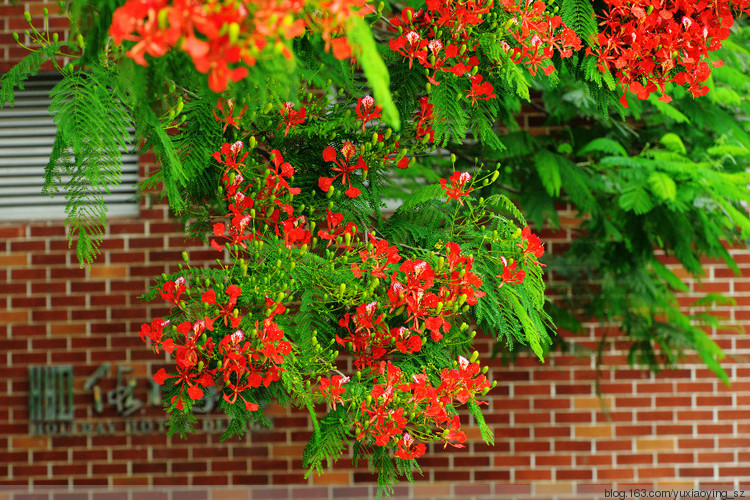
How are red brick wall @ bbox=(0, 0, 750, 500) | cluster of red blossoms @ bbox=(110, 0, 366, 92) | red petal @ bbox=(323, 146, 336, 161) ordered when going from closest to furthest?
cluster of red blossoms @ bbox=(110, 0, 366, 92)
red petal @ bbox=(323, 146, 336, 161)
red brick wall @ bbox=(0, 0, 750, 500)

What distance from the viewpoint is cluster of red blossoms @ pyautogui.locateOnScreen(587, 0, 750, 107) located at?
5.61ft

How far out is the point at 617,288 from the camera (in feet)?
10.3

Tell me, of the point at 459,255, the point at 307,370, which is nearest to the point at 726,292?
the point at 459,255

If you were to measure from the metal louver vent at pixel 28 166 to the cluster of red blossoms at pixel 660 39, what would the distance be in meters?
2.87

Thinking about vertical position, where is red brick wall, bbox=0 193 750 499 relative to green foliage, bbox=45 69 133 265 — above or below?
below

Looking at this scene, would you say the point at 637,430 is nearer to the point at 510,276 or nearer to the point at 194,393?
the point at 510,276

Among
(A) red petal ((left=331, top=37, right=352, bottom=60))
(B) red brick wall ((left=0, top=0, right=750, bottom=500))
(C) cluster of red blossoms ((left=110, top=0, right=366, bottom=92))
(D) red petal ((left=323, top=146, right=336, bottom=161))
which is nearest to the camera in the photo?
(C) cluster of red blossoms ((left=110, top=0, right=366, bottom=92))

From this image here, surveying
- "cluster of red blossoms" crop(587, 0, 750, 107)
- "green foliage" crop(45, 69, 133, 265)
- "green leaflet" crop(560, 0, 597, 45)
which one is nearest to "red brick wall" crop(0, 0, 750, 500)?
"cluster of red blossoms" crop(587, 0, 750, 107)

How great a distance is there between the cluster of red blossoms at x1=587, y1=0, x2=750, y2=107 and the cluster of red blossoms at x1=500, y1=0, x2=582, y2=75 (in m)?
0.10

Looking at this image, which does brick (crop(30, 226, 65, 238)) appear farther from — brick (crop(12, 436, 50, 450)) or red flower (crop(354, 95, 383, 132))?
red flower (crop(354, 95, 383, 132))

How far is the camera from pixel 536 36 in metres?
1.67

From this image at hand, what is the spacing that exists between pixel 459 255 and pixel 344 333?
35 cm

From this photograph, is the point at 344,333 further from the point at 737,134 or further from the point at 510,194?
the point at 737,134

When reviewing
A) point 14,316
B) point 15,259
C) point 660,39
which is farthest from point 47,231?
point 660,39
